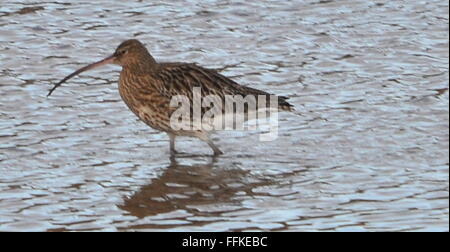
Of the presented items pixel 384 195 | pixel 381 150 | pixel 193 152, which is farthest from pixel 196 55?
pixel 384 195

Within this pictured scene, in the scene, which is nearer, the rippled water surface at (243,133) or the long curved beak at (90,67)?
the rippled water surface at (243,133)

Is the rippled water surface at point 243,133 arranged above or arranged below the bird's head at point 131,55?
below

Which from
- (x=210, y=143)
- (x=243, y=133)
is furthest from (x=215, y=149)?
(x=243, y=133)

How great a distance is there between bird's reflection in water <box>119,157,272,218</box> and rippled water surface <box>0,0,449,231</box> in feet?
0.05

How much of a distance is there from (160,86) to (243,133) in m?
0.81

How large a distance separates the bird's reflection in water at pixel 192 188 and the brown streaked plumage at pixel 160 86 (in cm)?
39

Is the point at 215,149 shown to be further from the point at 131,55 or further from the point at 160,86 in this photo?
the point at 131,55

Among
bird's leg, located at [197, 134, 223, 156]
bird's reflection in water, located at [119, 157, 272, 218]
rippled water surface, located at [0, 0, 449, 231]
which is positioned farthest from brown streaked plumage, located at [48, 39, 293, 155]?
bird's reflection in water, located at [119, 157, 272, 218]

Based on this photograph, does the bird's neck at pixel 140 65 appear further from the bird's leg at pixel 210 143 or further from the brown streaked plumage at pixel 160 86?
the bird's leg at pixel 210 143

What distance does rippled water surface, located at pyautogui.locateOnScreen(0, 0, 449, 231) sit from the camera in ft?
30.7

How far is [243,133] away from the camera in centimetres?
1134

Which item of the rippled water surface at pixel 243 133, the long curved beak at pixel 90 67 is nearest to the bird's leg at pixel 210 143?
the rippled water surface at pixel 243 133

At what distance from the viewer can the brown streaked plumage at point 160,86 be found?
428 inches

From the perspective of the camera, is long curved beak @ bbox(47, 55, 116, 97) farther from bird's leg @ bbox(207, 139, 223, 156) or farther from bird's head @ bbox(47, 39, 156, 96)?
bird's leg @ bbox(207, 139, 223, 156)
